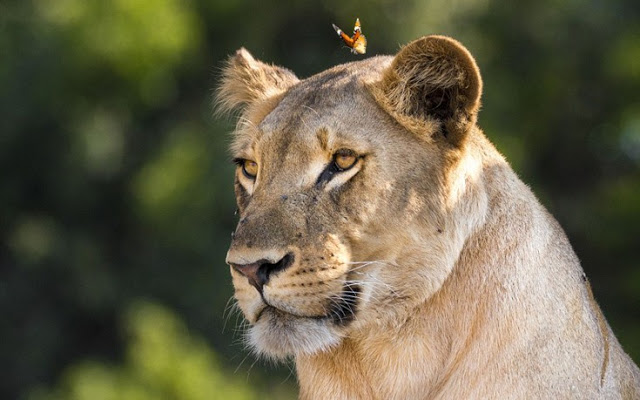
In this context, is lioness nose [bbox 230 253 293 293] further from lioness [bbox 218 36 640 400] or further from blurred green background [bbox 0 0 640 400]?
blurred green background [bbox 0 0 640 400]

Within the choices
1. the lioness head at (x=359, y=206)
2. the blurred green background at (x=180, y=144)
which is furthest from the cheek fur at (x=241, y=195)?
the blurred green background at (x=180, y=144)

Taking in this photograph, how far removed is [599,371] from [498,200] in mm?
690

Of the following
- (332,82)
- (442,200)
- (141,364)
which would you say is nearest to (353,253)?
(442,200)

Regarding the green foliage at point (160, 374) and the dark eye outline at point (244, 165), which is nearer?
the dark eye outline at point (244, 165)

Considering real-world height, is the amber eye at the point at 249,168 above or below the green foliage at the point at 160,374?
above

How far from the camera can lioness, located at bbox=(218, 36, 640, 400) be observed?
455cm

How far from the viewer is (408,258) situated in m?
4.65

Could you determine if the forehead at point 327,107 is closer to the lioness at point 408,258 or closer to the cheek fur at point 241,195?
the lioness at point 408,258

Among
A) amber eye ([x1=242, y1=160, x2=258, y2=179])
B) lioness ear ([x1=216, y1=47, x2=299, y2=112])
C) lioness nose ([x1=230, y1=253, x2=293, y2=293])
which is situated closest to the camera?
lioness nose ([x1=230, y1=253, x2=293, y2=293])

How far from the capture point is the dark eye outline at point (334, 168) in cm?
462

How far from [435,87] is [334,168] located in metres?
0.47

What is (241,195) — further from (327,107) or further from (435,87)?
(435,87)

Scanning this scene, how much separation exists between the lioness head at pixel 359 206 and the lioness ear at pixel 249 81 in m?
0.71

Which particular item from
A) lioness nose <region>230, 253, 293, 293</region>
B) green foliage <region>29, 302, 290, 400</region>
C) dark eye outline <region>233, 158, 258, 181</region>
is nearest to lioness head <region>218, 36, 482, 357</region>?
lioness nose <region>230, 253, 293, 293</region>
